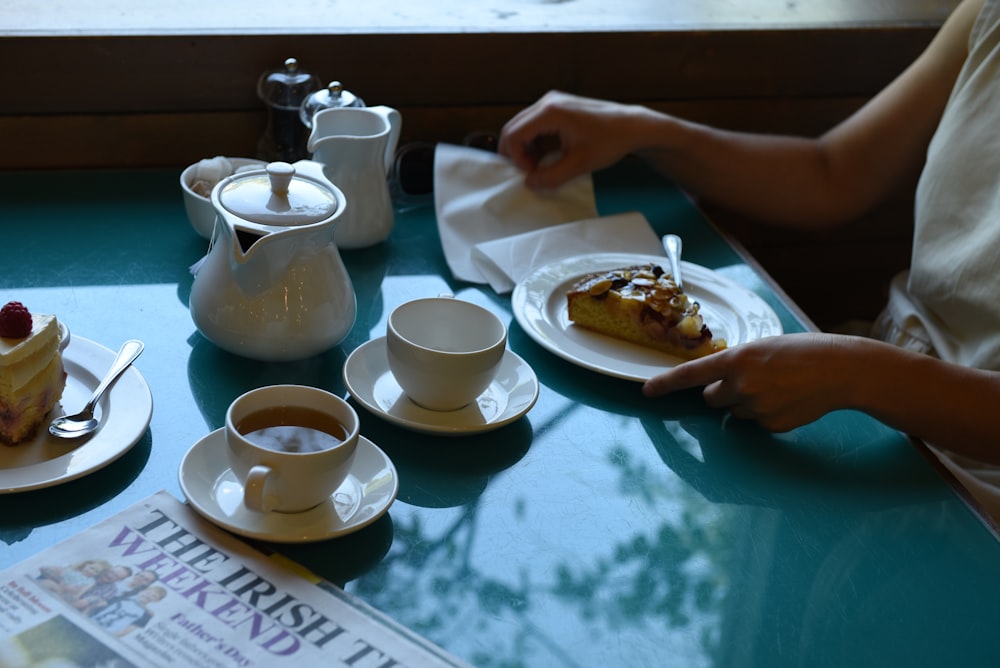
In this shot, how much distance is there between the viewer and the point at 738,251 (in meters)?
1.43

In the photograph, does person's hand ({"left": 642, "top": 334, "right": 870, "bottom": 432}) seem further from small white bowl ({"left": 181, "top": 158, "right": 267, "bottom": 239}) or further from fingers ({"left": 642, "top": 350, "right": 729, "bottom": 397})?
small white bowl ({"left": 181, "top": 158, "right": 267, "bottom": 239})

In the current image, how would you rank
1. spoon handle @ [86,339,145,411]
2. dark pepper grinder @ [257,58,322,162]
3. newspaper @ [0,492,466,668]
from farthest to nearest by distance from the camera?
dark pepper grinder @ [257,58,322,162], spoon handle @ [86,339,145,411], newspaper @ [0,492,466,668]

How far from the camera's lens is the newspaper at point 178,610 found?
0.69 metres

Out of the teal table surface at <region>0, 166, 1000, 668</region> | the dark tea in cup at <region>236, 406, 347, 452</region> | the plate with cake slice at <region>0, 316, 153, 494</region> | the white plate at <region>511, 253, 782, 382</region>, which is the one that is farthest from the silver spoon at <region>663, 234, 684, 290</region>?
the plate with cake slice at <region>0, 316, 153, 494</region>

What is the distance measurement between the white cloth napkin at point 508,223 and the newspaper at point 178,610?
1.89 feet

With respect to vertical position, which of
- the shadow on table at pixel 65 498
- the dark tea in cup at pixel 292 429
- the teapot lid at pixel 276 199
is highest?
the teapot lid at pixel 276 199

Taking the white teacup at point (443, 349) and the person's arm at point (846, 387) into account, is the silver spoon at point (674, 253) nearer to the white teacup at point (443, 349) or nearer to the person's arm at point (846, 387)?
the person's arm at point (846, 387)

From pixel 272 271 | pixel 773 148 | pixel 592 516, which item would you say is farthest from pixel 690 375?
pixel 773 148

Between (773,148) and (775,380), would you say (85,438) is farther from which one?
(773,148)

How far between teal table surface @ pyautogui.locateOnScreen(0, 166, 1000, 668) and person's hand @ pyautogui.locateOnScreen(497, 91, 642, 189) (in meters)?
0.31

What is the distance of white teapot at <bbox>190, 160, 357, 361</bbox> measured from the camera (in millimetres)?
964

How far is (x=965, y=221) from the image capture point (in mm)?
1347

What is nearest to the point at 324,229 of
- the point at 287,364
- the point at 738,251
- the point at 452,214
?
the point at 287,364

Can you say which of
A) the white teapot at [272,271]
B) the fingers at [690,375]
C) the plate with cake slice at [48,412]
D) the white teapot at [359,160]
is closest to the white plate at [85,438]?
the plate with cake slice at [48,412]
